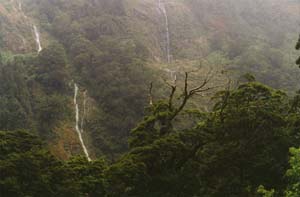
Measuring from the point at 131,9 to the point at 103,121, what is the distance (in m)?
35.3

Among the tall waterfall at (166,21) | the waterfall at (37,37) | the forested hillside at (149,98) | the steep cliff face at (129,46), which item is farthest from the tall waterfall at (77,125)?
the tall waterfall at (166,21)

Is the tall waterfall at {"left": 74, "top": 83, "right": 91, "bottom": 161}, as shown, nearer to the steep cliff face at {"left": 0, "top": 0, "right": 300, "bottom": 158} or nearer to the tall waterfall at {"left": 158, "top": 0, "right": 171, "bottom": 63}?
the steep cliff face at {"left": 0, "top": 0, "right": 300, "bottom": 158}

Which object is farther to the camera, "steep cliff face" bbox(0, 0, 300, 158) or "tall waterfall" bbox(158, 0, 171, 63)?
"tall waterfall" bbox(158, 0, 171, 63)

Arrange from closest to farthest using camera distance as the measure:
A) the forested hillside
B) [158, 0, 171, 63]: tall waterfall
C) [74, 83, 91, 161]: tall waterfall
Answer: the forested hillside → [74, 83, 91, 161]: tall waterfall → [158, 0, 171, 63]: tall waterfall

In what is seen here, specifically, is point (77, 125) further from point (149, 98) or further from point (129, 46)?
point (129, 46)

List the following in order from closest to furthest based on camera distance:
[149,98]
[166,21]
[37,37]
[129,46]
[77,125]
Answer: [149,98] < [77,125] < [129,46] < [37,37] < [166,21]

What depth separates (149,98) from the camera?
51188 millimetres

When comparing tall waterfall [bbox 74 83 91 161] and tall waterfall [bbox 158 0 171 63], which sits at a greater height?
tall waterfall [bbox 158 0 171 63]

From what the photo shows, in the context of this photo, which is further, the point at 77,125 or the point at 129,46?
the point at 129,46

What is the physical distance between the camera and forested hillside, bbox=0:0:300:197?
893 inches

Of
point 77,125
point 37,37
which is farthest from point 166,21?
point 77,125

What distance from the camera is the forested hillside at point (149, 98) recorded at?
74.4 feet

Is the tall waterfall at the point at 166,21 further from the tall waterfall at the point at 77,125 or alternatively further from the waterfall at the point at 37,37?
the tall waterfall at the point at 77,125

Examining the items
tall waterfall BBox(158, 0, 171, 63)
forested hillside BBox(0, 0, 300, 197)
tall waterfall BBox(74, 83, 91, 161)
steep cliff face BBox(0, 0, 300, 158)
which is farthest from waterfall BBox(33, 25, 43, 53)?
tall waterfall BBox(158, 0, 171, 63)
